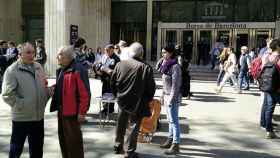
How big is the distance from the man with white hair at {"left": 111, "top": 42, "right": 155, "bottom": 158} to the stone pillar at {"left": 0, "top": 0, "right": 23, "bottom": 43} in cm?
2098

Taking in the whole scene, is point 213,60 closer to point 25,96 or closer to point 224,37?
point 224,37

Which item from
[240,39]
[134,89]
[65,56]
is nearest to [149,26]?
[240,39]

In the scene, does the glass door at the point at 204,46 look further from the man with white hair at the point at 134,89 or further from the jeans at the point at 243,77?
the man with white hair at the point at 134,89

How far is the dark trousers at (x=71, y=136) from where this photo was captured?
529 centimetres

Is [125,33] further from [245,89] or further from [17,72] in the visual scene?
[17,72]

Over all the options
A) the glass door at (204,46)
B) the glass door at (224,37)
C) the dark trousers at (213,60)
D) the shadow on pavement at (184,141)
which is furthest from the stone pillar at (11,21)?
the shadow on pavement at (184,141)

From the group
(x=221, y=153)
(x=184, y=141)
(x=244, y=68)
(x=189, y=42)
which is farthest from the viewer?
(x=189, y=42)

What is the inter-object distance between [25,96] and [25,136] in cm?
52

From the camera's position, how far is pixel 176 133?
6.69 m

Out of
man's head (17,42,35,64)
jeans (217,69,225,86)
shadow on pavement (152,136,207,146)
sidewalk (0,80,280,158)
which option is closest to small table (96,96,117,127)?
sidewalk (0,80,280,158)

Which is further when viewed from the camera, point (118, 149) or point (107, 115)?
point (107, 115)

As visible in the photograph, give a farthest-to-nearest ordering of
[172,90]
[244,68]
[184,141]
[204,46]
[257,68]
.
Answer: [204,46] < [244,68] < [257,68] < [184,141] < [172,90]

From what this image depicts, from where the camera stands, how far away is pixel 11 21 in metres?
26.2

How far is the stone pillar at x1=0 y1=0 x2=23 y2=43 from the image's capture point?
84.4 feet
